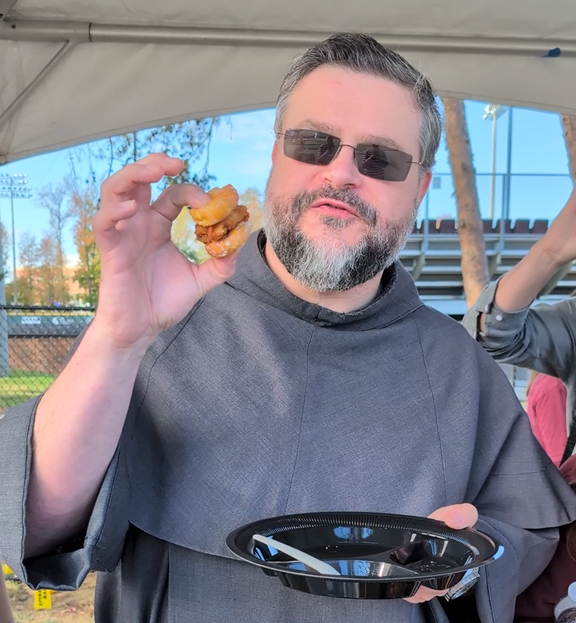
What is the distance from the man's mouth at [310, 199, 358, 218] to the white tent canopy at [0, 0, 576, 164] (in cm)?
107

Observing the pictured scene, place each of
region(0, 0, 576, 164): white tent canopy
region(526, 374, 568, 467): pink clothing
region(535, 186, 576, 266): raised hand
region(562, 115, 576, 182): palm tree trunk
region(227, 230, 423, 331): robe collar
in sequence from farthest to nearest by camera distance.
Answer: region(562, 115, 576, 182): palm tree trunk
region(526, 374, 568, 467): pink clothing
region(0, 0, 576, 164): white tent canopy
region(535, 186, 576, 266): raised hand
region(227, 230, 423, 331): robe collar

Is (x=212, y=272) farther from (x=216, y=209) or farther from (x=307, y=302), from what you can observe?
(x=307, y=302)

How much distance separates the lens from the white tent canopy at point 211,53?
215 cm

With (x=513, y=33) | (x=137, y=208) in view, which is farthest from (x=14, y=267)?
(x=137, y=208)

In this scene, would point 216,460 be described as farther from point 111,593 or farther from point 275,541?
point 111,593

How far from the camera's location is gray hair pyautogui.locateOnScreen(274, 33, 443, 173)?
1.51 m

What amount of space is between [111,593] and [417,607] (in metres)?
0.68

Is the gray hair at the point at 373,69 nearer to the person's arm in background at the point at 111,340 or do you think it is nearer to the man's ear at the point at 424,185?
the man's ear at the point at 424,185

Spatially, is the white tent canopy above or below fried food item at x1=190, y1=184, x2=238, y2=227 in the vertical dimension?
above

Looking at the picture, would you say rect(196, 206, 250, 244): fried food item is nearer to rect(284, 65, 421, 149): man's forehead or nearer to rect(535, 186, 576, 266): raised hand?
rect(284, 65, 421, 149): man's forehead

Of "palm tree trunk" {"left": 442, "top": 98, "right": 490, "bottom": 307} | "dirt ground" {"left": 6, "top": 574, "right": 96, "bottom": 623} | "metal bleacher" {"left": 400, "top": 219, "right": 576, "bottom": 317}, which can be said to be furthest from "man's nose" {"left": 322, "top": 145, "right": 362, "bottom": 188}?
"metal bleacher" {"left": 400, "top": 219, "right": 576, "bottom": 317}

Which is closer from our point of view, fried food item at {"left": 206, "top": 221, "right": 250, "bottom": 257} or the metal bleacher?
fried food item at {"left": 206, "top": 221, "right": 250, "bottom": 257}

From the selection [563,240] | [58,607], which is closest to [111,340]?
[563,240]

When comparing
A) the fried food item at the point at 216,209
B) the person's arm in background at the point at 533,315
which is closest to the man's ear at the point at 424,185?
the person's arm in background at the point at 533,315
